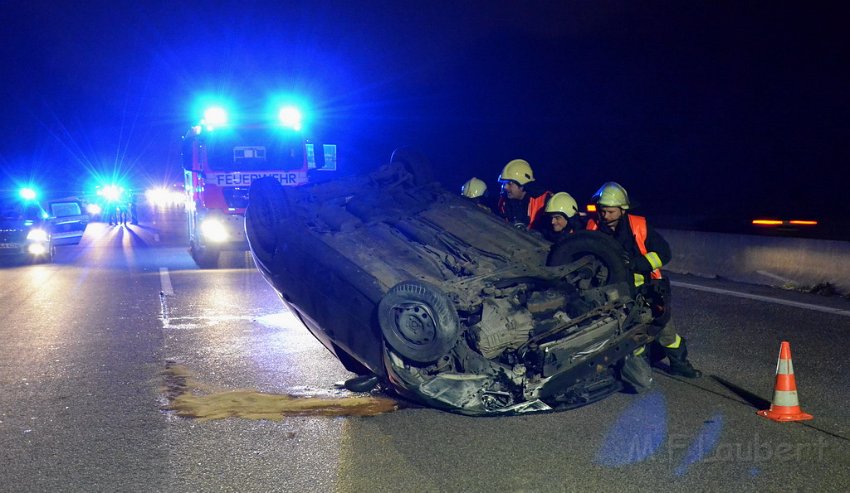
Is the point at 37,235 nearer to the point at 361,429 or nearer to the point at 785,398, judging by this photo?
the point at 361,429

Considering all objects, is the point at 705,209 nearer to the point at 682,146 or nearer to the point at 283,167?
Result: the point at 682,146

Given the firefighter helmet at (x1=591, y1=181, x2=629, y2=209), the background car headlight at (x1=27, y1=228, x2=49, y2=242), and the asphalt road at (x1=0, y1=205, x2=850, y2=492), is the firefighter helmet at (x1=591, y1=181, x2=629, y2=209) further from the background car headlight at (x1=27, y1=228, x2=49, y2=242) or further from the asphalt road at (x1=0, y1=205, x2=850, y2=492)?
the background car headlight at (x1=27, y1=228, x2=49, y2=242)

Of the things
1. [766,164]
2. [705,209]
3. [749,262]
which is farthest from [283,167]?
[766,164]

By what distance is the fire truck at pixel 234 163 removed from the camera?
1672cm

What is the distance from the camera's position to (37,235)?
786 inches

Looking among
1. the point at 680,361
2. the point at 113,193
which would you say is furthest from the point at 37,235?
the point at 113,193

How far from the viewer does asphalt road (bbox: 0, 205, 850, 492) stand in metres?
4.85

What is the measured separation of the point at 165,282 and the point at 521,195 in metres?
7.53

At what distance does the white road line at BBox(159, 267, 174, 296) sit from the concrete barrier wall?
9.04m

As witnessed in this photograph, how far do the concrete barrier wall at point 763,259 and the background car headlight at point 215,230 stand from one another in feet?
27.7

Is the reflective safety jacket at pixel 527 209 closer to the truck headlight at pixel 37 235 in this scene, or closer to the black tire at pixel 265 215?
the black tire at pixel 265 215

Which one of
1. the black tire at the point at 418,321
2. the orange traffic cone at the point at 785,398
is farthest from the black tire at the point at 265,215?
the orange traffic cone at the point at 785,398

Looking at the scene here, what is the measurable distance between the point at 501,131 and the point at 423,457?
4587 centimetres

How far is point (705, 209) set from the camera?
39.1 meters
